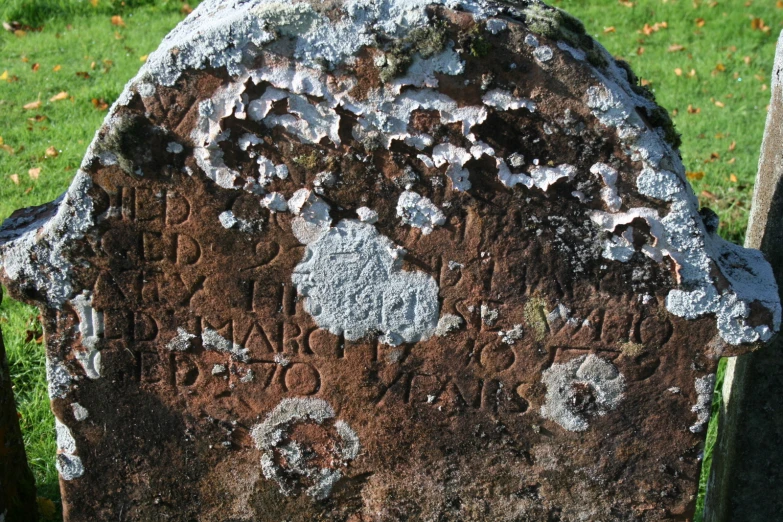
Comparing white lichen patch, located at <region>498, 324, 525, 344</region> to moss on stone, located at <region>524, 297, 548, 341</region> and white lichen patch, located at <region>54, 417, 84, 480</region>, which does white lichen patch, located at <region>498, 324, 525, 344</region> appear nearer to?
moss on stone, located at <region>524, 297, 548, 341</region>

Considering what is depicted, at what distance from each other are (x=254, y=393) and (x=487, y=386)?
0.68 meters

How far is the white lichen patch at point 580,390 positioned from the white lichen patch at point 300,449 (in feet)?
1.96

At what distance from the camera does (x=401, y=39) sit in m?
1.99

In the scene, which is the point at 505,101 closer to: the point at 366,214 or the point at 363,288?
the point at 366,214

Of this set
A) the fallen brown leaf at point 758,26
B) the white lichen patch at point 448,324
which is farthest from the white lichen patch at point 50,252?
the fallen brown leaf at point 758,26

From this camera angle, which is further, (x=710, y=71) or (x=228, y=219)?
(x=710, y=71)

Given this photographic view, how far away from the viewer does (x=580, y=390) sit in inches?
93.8

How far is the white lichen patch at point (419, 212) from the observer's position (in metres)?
2.17

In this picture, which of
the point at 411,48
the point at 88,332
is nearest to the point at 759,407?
the point at 411,48

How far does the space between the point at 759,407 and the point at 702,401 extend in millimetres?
459

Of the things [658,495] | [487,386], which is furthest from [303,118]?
[658,495]

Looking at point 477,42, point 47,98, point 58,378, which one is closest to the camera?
point 477,42

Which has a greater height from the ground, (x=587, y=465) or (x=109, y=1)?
(x=109, y=1)

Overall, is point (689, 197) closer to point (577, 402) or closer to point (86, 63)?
point (577, 402)
